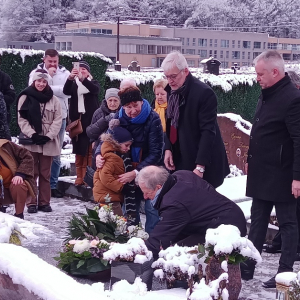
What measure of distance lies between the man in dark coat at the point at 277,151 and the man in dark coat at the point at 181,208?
0.51m

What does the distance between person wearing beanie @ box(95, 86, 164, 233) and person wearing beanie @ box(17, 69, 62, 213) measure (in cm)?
133

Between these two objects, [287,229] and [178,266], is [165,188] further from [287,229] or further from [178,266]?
[287,229]

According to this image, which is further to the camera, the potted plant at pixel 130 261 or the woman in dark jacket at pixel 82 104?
the woman in dark jacket at pixel 82 104

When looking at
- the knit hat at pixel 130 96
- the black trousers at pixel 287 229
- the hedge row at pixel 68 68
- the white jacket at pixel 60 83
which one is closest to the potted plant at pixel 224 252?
the black trousers at pixel 287 229

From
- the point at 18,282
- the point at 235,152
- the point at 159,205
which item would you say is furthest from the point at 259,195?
the point at 235,152

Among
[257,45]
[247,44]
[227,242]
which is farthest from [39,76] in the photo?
[257,45]

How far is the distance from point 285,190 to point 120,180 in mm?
1675

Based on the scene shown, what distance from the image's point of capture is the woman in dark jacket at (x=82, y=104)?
7.84 meters

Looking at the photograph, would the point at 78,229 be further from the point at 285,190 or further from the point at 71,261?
the point at 285,190

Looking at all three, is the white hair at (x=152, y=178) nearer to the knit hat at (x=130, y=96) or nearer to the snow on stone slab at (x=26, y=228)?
the snow on stone slab at (x=26, y=228)

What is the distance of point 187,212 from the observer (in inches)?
163

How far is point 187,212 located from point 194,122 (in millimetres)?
1115

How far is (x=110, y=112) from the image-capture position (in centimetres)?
689

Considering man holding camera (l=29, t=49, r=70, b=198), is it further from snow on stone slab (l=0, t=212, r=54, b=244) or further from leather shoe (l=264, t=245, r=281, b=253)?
leather shoe (l=264, t=245, r=281, b=253)
